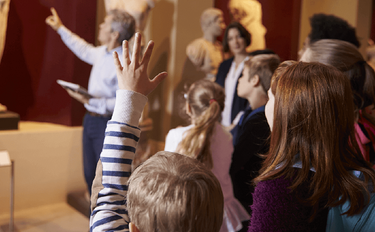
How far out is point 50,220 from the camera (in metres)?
2.97

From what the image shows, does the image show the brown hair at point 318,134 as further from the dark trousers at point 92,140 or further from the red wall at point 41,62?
the red wall at point 41,62

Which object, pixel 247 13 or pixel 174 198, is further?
pixel 247 13

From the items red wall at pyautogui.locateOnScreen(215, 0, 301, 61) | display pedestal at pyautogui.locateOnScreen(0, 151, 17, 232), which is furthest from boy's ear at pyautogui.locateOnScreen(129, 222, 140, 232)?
red wall at pyautogui.locateOnScreen(215, 0, 301, 61)

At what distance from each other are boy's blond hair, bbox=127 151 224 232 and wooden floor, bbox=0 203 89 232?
90.9 inches

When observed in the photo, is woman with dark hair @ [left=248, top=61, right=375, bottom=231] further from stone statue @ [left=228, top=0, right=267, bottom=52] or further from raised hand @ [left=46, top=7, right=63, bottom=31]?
stone statue @ [left=228, top=0, right=267, bottom=52]

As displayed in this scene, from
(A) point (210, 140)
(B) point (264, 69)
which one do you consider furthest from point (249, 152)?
(B) point (264, 69)

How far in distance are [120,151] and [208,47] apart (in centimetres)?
327

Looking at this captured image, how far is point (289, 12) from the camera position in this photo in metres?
5.39

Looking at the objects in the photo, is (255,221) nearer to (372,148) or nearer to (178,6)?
(372,148)

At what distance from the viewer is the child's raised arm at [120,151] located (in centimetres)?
84

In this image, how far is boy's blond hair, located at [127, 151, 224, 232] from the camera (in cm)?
71

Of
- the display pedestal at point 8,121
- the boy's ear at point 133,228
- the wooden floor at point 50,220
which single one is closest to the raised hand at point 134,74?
the boy's ear at point 133,228

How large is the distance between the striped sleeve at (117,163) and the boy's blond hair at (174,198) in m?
0.10

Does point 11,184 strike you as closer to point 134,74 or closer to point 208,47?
point 134,74
